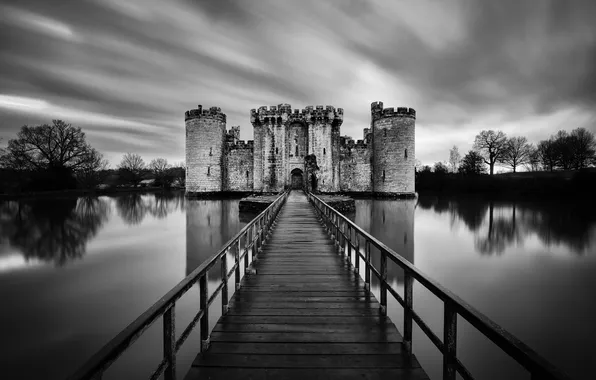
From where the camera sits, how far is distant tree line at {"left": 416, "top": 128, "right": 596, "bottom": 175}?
1619 inches

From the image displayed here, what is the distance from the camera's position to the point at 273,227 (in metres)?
10.0

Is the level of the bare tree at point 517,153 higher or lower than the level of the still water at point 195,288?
higher

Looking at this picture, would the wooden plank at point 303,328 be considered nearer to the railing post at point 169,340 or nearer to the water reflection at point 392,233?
the railing post at point 169,340

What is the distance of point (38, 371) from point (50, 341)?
2.76ft

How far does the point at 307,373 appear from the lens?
7.98ft

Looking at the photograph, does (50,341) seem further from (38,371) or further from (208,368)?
(208,368)

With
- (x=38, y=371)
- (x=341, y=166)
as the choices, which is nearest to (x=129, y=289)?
(x=38, y=371)

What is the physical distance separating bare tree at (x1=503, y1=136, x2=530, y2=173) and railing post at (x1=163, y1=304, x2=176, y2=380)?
57326 millimetres

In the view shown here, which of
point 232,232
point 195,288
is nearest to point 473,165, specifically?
point 232,232

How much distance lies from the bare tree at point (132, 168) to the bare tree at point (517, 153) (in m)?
66.7

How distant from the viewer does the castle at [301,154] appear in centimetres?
3017

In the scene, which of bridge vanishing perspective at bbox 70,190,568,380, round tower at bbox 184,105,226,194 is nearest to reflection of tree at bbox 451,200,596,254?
bridge vanishing perspective at bbox 70,190,568,380

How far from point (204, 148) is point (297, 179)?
→ 10834 millimetres

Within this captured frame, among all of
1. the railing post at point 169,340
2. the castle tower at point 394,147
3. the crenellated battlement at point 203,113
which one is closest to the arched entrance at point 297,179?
the castle tower at point 394,147
